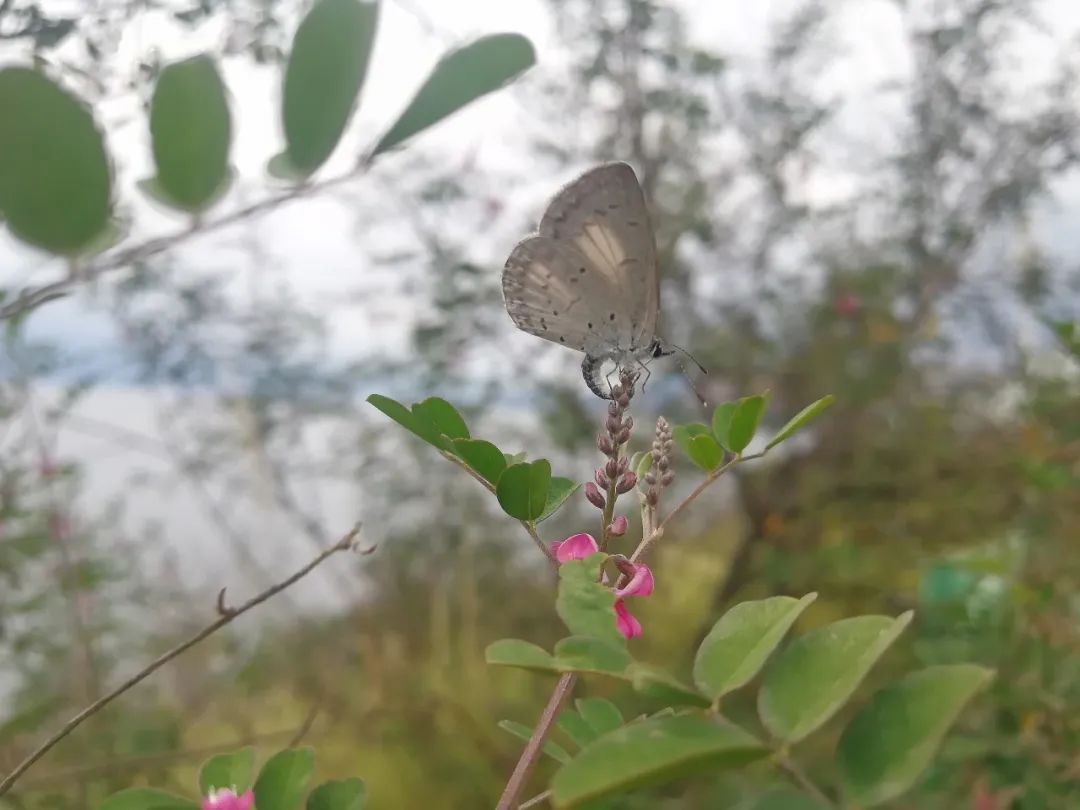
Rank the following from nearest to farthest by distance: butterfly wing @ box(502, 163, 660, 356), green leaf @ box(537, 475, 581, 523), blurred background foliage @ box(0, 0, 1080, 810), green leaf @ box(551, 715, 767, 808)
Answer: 1. green leaf @ box(551, 715, 767, 808)
2. green leaf @ box(537, 475, 581, 523)
3. butterfly wing @ box(502, 163, 660, 356)
4. blurred background foliage @ box(0, 0, 1080, 810)

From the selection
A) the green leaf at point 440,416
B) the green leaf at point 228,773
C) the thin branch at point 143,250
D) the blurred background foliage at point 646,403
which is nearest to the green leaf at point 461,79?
the thin branch at point 143,250

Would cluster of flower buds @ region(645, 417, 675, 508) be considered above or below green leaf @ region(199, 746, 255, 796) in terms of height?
above

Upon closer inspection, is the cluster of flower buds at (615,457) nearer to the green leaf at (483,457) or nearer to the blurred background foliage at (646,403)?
the green leaf at (483,457)

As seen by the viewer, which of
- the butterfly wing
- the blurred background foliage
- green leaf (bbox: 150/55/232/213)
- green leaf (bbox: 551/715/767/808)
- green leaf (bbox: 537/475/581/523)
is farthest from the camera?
the blurred background foliage

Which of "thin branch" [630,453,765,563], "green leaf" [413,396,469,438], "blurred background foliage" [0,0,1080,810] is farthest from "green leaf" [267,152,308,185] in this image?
"blurred background foliage" [0,0,1080,810]

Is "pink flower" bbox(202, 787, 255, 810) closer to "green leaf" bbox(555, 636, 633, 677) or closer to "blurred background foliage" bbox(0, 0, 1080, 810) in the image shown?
"green leaf" bbox(555, 636, 633, 677)

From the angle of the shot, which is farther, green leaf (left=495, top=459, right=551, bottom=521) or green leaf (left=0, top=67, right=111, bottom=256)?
green leaf (left=495, top=459, right=551, bottom=521)
